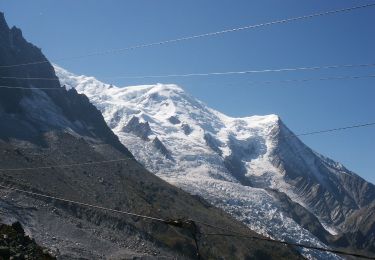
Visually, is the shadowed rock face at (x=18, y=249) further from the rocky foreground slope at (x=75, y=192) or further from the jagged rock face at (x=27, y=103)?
the jagged rock face at (x=27, y=103)

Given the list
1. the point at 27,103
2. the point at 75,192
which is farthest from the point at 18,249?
the point at 27,103

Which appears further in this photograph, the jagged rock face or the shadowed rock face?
the jagged rock face

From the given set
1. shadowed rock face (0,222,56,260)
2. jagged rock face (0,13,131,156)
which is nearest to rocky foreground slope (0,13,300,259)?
jagged rock face (0,13,131,156)

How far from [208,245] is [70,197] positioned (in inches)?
1624

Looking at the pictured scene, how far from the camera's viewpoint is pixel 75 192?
11600 cm

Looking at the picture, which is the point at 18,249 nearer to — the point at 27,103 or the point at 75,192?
the point at 75,192

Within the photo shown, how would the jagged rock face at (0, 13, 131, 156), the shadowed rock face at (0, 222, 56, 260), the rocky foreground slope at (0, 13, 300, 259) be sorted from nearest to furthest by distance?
the shadowed rock face at (0, 222, 56, 260) → the rocky foreground slope at (0, 13, 300, 259) → the jagged rock face at (0, 13, 131, 156)

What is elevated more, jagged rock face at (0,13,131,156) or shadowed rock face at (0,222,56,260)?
jagged rock face at (0,13,131,156)

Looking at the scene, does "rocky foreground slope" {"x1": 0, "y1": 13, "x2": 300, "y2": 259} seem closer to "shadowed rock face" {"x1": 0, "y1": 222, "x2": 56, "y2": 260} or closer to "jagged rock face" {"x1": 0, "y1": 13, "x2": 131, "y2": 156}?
"jagged rock face" {"x1": 0, "y1": 13, "x2": 131, "y2": 156}

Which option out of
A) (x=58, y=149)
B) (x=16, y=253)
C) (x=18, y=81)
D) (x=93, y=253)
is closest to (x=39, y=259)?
(x=16, y=253)

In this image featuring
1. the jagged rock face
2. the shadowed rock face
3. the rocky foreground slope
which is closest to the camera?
the shadowed rock face

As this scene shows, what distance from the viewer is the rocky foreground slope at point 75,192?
3398 inches

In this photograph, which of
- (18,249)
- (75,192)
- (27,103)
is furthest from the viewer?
(27,103)

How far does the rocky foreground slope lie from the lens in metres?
86.3
